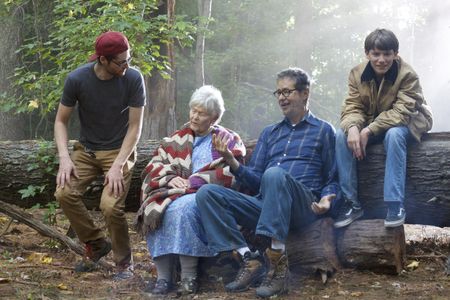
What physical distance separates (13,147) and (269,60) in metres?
20.9

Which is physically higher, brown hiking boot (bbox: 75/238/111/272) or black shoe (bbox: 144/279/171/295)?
brown hiking boot (bbox: 75/238/111/272)

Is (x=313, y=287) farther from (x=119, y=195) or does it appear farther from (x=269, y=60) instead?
(x=269, y=60)

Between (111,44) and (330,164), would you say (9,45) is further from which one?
(330,164)

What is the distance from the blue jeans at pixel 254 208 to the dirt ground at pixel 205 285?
48cm

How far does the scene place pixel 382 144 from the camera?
5559 mm

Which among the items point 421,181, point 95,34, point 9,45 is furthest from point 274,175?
point 9,45

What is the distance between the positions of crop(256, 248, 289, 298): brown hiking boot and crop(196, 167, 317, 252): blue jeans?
0.14m

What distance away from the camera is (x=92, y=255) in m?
5.76

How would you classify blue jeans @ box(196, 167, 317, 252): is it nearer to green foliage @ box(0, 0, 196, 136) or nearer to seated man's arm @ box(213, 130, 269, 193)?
seated man's arm @ box(213, 130, 269, 193)

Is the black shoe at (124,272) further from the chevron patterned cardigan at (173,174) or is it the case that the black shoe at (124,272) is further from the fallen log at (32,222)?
the fallen log at (32,222)

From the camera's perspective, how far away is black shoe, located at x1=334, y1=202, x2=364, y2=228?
5461 mm

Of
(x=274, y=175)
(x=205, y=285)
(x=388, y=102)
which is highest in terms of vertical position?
(x=388, y=102)

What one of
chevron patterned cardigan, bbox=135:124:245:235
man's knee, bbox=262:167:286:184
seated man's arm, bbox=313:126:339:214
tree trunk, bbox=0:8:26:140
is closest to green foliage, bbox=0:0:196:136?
chevron patterned cardigan, bbox=135:124:245:235

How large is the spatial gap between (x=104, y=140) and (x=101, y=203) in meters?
0.63
